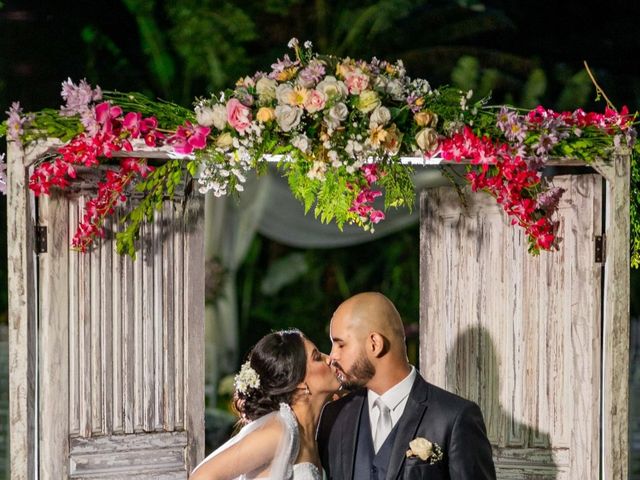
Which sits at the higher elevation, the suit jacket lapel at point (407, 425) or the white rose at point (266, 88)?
the white rose at point (266, 88)

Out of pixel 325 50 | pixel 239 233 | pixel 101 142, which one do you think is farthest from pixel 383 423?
pixel 325 50

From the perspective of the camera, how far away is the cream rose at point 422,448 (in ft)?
12.7

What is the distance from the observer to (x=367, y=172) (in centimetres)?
462

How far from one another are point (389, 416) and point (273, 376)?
0.60 meters

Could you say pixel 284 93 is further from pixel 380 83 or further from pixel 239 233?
pixel 239 233

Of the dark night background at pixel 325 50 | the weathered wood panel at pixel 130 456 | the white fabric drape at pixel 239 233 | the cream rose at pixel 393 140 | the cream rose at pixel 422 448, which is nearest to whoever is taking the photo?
the cream rose at pixel 422 448

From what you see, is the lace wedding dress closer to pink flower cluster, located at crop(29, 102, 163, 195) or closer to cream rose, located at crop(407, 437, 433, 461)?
cream rose, located at crop(407, 437, 433, 461)

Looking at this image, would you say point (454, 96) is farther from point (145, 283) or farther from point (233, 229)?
point (233, 229)

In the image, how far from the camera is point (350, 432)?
4.20 metres

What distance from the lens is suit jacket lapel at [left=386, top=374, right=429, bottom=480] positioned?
4.00 metres

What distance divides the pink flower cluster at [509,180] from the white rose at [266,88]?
0.81 metres

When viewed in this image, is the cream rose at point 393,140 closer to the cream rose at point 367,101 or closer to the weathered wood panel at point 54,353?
the cream rose at point 367,101

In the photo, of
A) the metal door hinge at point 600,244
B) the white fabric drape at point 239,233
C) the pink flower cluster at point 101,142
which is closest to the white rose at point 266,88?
the pink flower cluster at point 101,142

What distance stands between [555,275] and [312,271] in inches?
337
